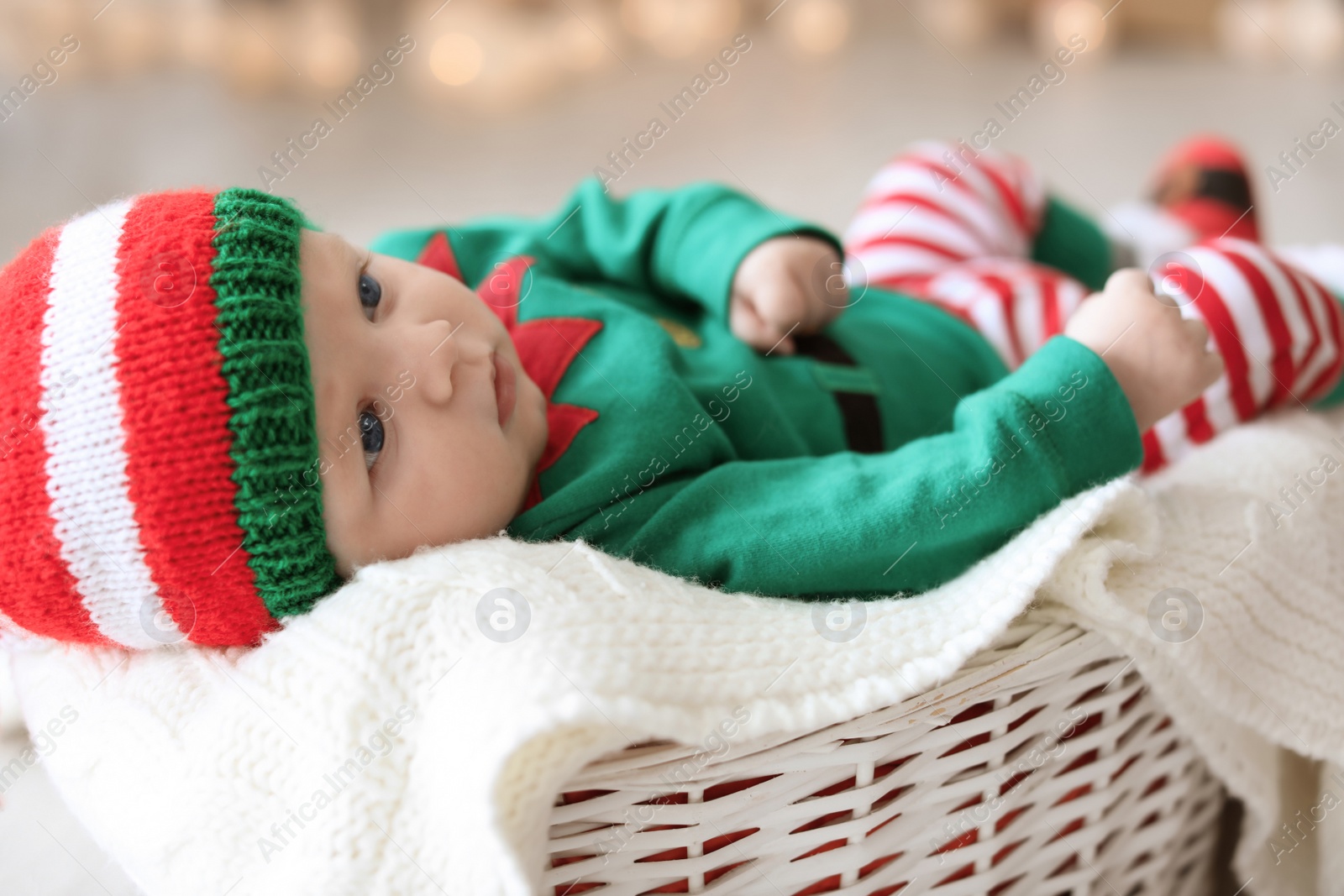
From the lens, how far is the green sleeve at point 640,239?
1.04 m

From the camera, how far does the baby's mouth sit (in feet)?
2.65

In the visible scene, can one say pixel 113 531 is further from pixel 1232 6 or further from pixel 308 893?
pixel 1232 6

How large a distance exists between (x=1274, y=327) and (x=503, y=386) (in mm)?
738

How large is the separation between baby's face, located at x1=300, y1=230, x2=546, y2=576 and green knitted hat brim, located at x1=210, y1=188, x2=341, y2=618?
2 centimetres

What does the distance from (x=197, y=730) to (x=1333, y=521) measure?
86 centimetres

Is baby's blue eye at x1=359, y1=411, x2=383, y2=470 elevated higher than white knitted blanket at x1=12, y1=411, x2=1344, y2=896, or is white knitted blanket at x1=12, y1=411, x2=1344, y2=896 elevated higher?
baby's blue eye at x1=359, y1=411, x2=383, y2=470

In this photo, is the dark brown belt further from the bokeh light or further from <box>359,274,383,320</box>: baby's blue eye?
the bokeh light

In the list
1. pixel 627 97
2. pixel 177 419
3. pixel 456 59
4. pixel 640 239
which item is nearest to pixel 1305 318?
pixel 640 239

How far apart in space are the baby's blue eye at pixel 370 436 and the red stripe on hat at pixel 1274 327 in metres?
0.82

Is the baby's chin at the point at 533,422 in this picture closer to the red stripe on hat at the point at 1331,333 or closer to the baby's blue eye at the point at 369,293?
the baby's blue eye at the point at 369,293

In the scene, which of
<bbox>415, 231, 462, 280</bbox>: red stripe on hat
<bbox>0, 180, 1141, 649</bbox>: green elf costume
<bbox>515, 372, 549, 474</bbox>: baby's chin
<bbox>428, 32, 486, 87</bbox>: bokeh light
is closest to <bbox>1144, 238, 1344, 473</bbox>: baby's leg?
<bbox>0, 180, 1141, 649</bbox>: green elf costume

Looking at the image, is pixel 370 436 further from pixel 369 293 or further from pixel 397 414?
pixel 369 293

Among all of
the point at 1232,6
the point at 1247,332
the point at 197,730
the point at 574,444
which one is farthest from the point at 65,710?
the point at 1232,6

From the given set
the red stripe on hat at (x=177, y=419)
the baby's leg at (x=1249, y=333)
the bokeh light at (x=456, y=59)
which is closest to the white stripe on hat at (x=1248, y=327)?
the baby's leg at (x=1249, y=333)
